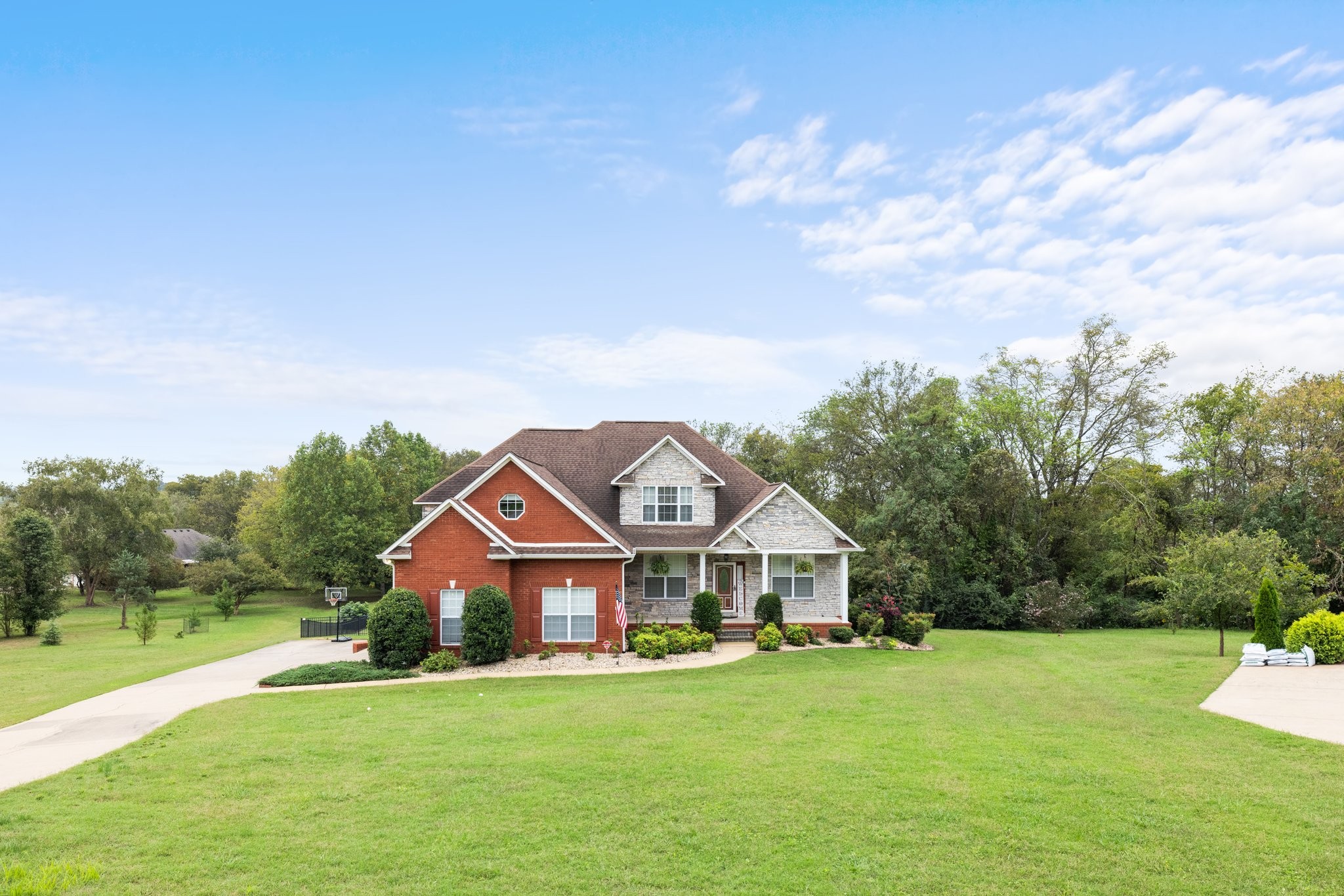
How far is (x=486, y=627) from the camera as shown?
21.2m

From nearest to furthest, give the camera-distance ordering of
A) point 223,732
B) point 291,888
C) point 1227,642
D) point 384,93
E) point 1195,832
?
point 291,888 < point 1195,832 < point 223,732 < point 384,93 < point 1227,642

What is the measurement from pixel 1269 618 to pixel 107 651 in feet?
116

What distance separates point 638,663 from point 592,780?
39.3 ft

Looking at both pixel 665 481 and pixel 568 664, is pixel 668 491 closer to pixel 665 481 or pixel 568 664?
pixel 665 481

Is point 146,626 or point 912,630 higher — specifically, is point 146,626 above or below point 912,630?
above

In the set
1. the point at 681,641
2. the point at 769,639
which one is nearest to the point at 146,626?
the point at 681,641

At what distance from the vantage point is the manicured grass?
61.7 feet

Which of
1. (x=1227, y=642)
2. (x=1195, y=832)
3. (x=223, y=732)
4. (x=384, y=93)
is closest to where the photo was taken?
(x=1195, y=832)

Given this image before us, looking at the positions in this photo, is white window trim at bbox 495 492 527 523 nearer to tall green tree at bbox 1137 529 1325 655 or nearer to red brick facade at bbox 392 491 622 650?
red brick facade at bbox 392 491 622 650

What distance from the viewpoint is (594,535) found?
947 inches

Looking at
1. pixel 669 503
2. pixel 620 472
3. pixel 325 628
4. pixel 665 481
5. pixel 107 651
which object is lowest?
pixel 325 628

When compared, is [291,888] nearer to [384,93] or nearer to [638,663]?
[638,663]

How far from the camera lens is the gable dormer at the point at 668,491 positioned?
2900cm

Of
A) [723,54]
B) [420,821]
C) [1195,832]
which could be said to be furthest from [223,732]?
[723,54]
